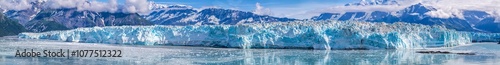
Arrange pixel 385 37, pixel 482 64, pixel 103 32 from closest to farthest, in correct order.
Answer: pixel 482 64 < pixel 385 37 < pixel 103 32

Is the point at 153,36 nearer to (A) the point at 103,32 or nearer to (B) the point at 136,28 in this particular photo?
(B) the point at 136,28

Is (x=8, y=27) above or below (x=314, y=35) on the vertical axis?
above

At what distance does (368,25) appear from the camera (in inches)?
2153

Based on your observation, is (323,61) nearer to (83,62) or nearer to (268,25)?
(83,62)

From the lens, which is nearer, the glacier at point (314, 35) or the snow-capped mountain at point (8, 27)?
the glacier at point (314, 35)

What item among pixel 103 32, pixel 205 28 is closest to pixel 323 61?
pixel 205 28

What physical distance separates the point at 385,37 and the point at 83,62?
2975 cm

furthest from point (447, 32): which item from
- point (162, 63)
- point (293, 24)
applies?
point (162, 63)

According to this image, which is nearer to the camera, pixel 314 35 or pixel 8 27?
pixel 314 35

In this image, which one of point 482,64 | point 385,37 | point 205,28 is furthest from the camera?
point 205,28

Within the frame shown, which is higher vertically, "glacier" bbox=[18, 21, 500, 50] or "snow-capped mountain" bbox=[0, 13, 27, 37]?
"snow-capped mountain" bbox=[0, 13, 27, 37]

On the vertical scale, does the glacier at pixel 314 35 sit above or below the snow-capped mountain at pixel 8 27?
below

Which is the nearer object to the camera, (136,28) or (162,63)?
(162,63)

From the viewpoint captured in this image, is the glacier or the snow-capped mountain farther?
the snow-capped mountain
